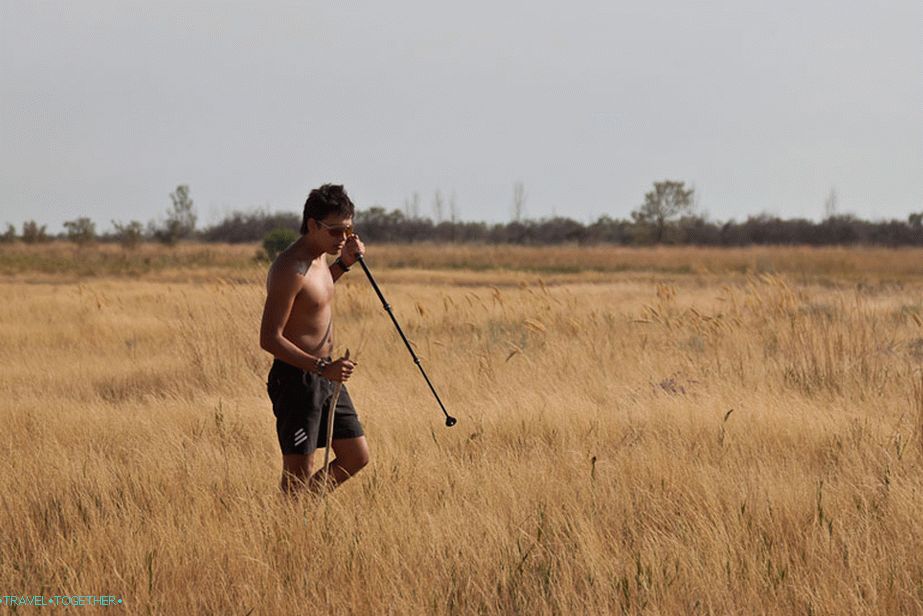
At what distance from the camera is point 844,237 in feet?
219

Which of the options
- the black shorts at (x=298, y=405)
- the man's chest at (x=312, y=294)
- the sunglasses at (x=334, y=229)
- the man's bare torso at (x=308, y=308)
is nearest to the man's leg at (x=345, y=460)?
the black shorts at (x=298, y=405)

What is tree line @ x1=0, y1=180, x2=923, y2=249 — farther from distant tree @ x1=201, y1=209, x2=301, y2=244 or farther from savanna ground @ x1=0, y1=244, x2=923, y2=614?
savanna ground @ x1=0, y1=244, x2=923, y2=614

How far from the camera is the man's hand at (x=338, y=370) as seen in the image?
3.69m

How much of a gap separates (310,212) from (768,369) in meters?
5.39

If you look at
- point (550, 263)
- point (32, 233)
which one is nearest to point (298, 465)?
point (550, 263)

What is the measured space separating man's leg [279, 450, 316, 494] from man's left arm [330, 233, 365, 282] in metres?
0.87

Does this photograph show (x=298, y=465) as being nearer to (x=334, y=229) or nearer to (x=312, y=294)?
(x=312, y=294)

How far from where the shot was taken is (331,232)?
3.87 meters

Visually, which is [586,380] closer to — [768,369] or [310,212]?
[768,369]

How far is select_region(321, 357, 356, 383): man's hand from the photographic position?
12.1ft

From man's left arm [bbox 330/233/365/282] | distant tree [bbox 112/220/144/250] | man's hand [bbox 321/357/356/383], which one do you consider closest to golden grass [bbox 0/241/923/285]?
distant tree [bbox 112/220/144/250]

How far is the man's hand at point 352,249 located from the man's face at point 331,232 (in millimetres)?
192

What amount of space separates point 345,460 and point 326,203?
114cm

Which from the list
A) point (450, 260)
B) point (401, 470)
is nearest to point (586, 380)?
point (401, 470)
